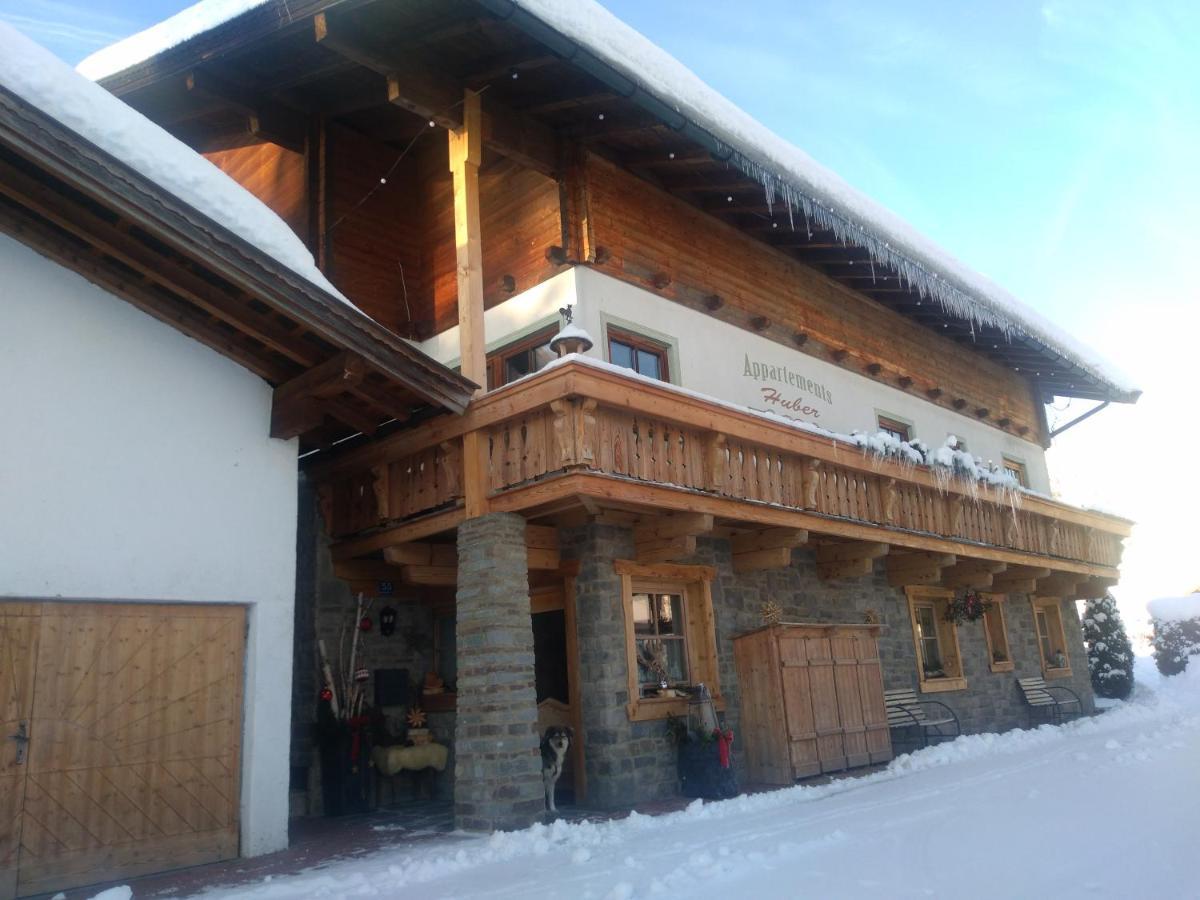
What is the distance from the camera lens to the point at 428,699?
11000mm

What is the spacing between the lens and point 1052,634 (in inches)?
742

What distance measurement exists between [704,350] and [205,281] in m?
5.69

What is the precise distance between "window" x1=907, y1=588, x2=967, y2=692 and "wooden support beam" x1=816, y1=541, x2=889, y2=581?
100 inches

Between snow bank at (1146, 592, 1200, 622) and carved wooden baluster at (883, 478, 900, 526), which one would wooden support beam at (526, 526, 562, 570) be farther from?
snow bank at (1146, 592, 1200, 622)

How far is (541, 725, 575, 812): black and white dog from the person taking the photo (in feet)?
28.8

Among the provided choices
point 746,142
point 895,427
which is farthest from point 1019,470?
point 746,142

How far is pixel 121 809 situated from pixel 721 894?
15.1 ft

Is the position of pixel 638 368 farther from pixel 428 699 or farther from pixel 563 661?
pixel 428 699

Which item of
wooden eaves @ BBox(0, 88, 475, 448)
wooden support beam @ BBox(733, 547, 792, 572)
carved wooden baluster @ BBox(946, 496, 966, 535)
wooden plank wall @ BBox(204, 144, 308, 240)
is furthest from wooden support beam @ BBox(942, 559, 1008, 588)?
wooden plank wall @ BBox(204, 144, 308, 240)

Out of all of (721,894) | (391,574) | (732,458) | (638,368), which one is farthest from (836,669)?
(721,894)

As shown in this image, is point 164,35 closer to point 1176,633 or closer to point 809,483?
point 809,483

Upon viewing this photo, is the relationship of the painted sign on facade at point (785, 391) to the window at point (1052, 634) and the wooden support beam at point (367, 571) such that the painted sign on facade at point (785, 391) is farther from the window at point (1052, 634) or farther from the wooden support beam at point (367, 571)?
the window at point (1052, 634)

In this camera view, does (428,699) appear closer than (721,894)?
No

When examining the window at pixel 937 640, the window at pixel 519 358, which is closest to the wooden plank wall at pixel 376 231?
the window at pixel 519 358
